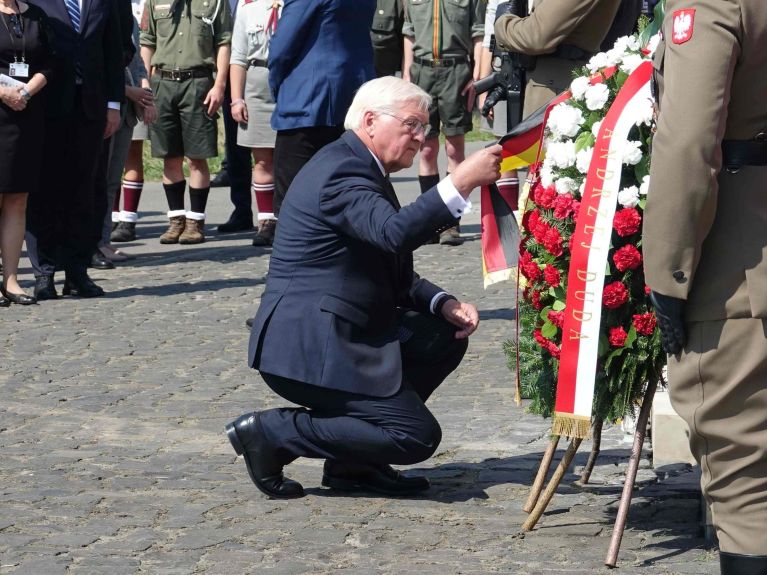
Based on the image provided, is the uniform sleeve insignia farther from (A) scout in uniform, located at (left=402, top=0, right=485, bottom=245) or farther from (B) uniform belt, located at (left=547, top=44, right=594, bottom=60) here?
(A) scout in uniform, located at (left=402, top=0, right=485, bottom=245)

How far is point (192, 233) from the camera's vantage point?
474 inches

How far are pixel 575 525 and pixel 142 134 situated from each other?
7645 millimetres

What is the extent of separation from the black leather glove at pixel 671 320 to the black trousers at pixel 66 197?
20.9 ft

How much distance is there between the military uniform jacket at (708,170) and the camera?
3355 mm

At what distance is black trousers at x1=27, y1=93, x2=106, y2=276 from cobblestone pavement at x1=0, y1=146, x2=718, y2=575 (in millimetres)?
953

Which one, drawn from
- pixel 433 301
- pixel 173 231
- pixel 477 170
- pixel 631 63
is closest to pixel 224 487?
pixel 433 301

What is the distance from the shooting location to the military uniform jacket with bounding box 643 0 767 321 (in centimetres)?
336

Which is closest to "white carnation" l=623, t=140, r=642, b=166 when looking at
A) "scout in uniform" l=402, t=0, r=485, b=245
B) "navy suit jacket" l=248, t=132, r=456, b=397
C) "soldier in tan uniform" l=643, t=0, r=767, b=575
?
"soldier in tan uniform" l=643, t=0, r=767, b=575

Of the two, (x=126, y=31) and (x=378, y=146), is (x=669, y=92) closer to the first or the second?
(x=378, y=146)

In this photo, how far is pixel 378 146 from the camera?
5246 mm

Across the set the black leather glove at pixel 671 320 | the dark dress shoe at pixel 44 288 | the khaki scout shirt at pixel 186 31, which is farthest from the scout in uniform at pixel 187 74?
the black leather glove at pixel 671 320

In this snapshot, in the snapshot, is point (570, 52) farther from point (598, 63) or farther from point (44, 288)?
point (44, 288)

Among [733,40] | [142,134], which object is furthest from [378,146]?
[142,134]

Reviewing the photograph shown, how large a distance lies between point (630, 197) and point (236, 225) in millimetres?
8655
